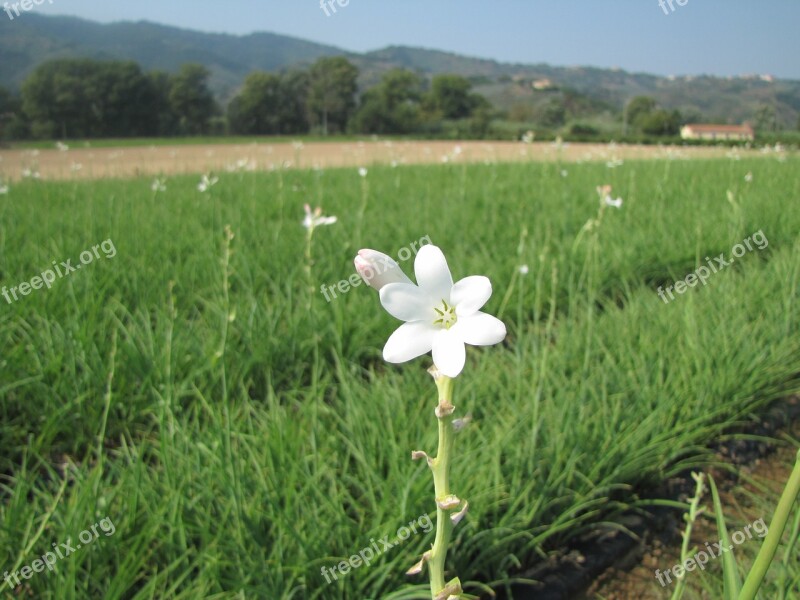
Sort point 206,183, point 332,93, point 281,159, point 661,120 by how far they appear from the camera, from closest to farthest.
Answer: point 206,183 → point 281,159 → point 661,120 → point 332,93

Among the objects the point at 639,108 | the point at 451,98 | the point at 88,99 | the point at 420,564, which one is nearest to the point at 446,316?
the point at 420,564

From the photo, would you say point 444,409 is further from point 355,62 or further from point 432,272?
point 355,62

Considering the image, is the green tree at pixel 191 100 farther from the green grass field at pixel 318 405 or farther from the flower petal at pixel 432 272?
the flower petal at pixel 432 272

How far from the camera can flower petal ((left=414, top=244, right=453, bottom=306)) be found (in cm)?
61

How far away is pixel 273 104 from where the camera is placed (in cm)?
5209

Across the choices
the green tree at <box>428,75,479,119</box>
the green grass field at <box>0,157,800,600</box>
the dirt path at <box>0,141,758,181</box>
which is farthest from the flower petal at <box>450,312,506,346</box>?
the green tree at <box>428,75,479,119</box>

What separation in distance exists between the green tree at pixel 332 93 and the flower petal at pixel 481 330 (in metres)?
47.9

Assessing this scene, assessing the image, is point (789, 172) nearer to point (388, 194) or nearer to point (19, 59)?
point (388, 194)

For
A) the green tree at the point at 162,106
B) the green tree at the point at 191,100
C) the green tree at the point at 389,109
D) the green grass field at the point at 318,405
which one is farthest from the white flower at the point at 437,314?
the green tree at the point at 191,100

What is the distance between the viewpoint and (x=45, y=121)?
106 feet

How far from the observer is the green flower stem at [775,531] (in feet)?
1.67

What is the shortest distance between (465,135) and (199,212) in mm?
42409

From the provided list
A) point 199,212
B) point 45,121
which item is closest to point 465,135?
point 45,121

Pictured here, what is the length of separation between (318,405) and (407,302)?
1768mm
